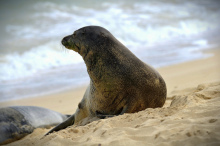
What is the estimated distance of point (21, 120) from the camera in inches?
196

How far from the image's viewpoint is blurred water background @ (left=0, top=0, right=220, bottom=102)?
10934mm

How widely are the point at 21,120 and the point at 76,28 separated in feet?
44.9

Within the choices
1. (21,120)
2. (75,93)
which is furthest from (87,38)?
(75,93)

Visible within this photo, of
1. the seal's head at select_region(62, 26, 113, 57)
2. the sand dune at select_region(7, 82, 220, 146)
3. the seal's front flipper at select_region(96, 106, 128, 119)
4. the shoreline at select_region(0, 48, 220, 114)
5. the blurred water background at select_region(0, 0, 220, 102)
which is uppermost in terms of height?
the blurred water background at select_region(0, 0, 220, 102)

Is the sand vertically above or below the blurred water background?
below

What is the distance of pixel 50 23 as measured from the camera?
19078mm

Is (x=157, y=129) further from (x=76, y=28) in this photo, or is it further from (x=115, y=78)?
(x=76, y=28)

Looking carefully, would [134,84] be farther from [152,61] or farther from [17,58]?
[17,58]

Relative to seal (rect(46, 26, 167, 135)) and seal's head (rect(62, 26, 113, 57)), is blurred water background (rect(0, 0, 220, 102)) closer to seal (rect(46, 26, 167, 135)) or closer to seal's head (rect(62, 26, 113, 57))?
seal's head (rect(62, 26, 113, 57))

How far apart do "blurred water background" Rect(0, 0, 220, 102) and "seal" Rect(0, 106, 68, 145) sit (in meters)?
3.48

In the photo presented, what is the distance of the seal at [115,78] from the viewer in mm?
3803

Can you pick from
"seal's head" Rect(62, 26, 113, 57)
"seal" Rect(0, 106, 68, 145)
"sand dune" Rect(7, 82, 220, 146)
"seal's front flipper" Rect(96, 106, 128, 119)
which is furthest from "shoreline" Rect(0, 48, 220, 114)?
"sand dune" Rect(7, 82, 220, 146)

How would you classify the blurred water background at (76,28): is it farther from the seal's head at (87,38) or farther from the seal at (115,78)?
the seal at (115,78)

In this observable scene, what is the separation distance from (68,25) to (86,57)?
1485 cm
